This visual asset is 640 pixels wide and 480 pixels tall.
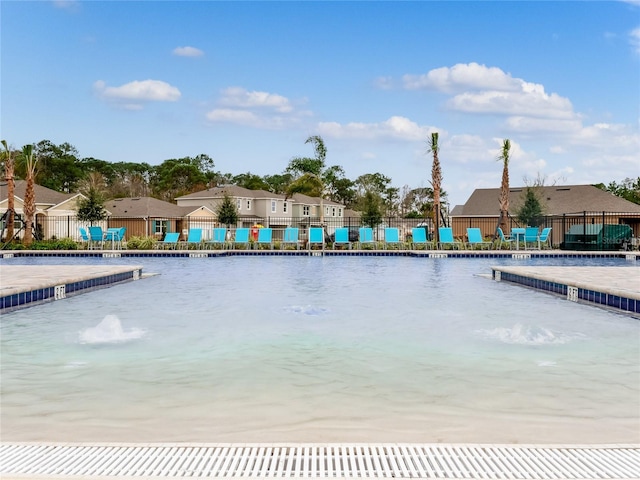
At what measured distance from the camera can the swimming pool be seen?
3.60 m

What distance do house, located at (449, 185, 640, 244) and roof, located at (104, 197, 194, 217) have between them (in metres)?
21.6

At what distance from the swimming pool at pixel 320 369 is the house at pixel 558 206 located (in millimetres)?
32053

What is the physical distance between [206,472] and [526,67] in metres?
26.2

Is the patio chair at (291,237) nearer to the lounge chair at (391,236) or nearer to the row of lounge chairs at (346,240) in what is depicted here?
the row of lounge chairs at (346,240)

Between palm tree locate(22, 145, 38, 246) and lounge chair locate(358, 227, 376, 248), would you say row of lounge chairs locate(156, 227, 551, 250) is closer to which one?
lounge chair locate(358, 227, 376, 248)

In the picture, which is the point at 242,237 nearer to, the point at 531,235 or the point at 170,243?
the point at 170,243

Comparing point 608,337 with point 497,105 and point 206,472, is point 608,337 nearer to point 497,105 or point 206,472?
point 206,472

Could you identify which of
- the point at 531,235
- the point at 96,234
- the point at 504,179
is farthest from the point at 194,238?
the point at 504,179

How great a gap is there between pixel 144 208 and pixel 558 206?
1195 inches

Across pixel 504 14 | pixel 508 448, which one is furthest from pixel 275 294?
pixel 504 14

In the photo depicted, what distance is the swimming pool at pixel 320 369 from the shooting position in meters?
3.60

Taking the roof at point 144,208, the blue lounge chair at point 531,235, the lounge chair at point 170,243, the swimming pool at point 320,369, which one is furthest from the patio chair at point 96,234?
the roof at point 144,208

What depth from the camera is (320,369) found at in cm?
512

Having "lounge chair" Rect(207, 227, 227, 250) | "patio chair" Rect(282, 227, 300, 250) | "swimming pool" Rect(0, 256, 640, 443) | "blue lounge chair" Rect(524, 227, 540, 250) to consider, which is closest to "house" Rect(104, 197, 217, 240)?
"lounge chair" Rect(207, 227, 227, 250)
